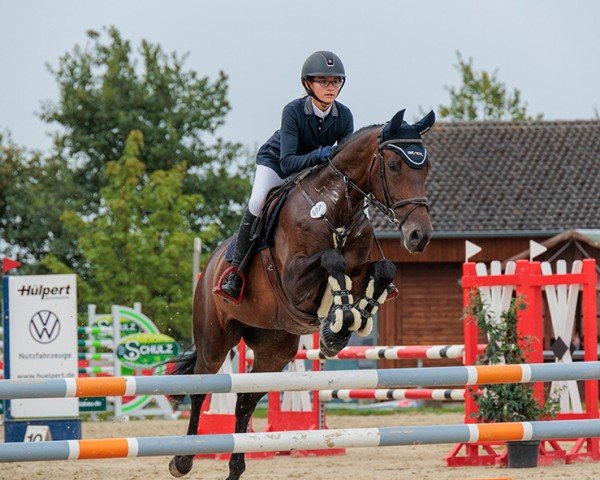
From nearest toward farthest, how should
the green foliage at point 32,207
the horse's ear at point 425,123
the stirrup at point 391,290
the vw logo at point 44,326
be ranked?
the horse's ear at point 425,123
the stirrup at point 391,290
the vw logo at point 44,326
the green foliage at point 32,207

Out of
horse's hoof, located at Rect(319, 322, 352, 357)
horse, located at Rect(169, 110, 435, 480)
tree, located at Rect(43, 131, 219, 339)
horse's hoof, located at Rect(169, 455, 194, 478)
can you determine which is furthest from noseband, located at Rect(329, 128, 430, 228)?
tree, located at Rect(43, 131, 219, 339)

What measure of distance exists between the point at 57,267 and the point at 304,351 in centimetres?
1865

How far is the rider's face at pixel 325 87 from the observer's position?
6.72 meters

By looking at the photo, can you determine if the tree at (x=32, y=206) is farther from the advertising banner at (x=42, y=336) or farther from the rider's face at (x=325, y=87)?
the rider's face at (x=325, y=87)

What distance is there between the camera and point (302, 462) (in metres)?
10.1

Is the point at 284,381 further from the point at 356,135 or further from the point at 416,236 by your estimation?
the point at 356,135

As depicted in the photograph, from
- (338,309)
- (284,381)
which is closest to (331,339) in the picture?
(338,309)

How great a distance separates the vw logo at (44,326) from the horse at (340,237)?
3.13 m


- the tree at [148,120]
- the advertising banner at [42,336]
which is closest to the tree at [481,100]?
the tree at [148,120]

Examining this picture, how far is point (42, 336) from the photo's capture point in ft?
32.9

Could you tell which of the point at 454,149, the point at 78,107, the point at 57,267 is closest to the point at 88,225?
the point at 57,267

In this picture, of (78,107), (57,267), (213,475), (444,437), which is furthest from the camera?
(78,107)

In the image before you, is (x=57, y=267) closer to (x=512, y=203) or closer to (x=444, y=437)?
(x=512, y=203)

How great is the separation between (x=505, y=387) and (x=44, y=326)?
156 inches
